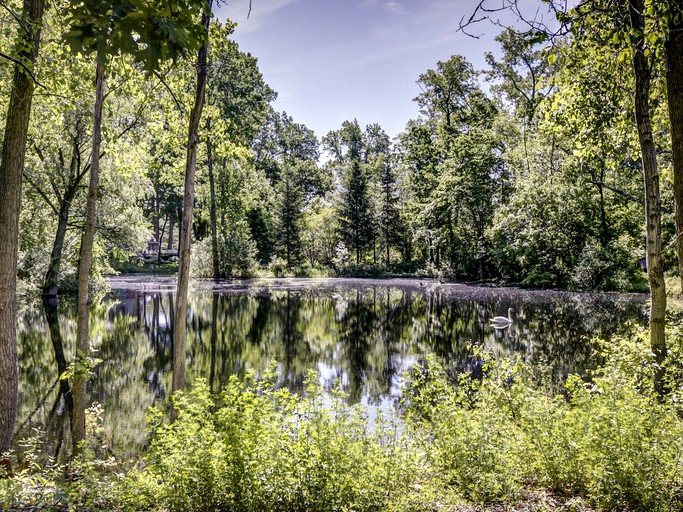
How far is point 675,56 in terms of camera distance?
14.3 feet

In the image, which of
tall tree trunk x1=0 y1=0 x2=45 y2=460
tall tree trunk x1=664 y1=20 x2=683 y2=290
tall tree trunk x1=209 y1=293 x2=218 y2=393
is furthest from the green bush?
tall tree trunk x1=209 y1=293 x2=218 y2=393

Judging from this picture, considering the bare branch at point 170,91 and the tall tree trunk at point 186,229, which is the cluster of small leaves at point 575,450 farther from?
the bare branch at point 170,91

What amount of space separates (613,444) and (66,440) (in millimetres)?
8011

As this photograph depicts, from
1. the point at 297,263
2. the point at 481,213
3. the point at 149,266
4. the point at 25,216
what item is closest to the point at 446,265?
the point at 481,213

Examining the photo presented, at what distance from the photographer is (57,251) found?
21.5m

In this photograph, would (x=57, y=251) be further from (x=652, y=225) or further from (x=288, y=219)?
(x=288, y=219)

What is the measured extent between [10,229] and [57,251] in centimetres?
1848

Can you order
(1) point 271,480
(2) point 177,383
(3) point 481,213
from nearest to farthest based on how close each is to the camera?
(1) point 271,480 < (2) point 177,383 < (3) point 481,213

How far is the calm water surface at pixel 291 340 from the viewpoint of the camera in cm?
1013

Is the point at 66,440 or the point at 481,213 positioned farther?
the point at 481,213

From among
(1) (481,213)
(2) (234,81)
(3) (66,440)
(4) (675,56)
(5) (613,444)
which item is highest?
(2) (234,81)

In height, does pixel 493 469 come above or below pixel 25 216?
Answer: below

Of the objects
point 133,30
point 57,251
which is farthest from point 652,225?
point 57,251

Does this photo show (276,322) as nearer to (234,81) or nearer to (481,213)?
(481,213)
